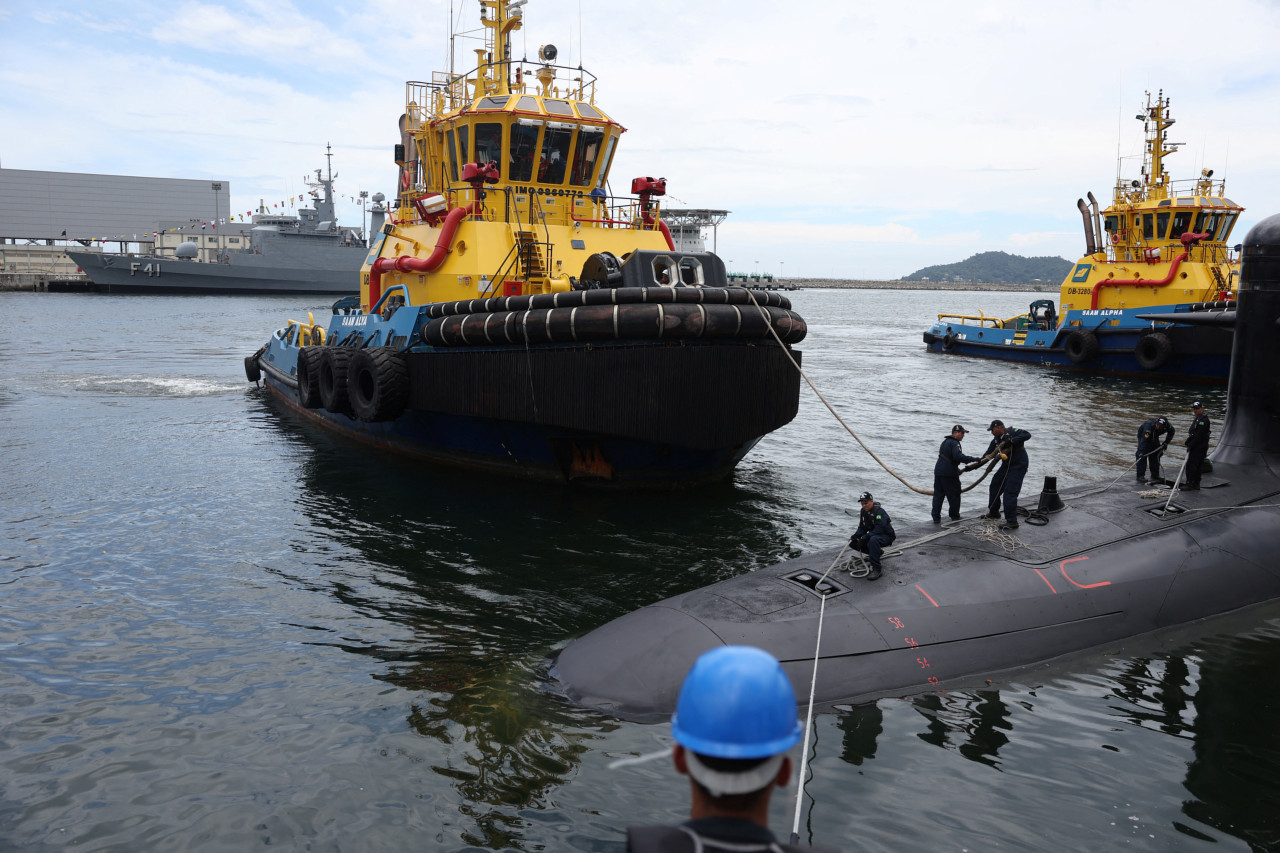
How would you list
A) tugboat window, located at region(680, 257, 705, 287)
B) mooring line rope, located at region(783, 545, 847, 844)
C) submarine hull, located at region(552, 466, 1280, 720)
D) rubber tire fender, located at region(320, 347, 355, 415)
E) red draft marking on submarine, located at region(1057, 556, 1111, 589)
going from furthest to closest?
1. rubber tire fender, located at region(320, 347, 355, 415)
2. tugboat window, located at region(680, 257, 705, 287)
3. red draft marking on submarine, located at region(1057, 556, 1111, 589)
4. submarine hull, located at region(552, 466, 1280, 720)
5. mooring line rope, located at region(783, 545, 847, 844)

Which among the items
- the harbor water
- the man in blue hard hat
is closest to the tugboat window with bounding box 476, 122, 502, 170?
the harbor water

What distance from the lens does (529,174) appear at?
689 inches

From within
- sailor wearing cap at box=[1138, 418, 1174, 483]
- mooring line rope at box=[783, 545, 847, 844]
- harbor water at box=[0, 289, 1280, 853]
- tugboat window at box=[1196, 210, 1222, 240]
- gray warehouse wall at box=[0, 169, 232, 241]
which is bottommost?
harbor water at box=[0, 289, 1280, 853]

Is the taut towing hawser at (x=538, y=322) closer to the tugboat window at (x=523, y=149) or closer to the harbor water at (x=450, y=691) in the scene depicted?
the tugboat window at (x=523, y=149)

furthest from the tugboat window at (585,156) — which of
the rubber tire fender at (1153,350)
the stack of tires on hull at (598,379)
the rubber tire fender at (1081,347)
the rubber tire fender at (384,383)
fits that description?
the rubber tire fender at (1081,347)

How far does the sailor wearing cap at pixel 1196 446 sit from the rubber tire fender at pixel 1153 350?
22.4 metres

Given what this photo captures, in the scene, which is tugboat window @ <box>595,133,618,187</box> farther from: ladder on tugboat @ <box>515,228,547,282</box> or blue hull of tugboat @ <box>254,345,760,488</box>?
blue hull of tugboat @ <box>254,345,760,488</box>

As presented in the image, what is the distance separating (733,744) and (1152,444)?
11.5 meters

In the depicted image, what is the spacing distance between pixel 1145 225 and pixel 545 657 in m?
34.8

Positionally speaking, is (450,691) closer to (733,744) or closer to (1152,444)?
(733,744)

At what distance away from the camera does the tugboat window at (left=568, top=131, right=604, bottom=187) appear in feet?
57.7

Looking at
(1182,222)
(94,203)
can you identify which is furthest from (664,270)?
(94,203)

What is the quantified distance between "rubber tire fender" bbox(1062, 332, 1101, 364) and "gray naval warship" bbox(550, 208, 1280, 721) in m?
24.1

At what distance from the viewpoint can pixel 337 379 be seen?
54.1 ft
